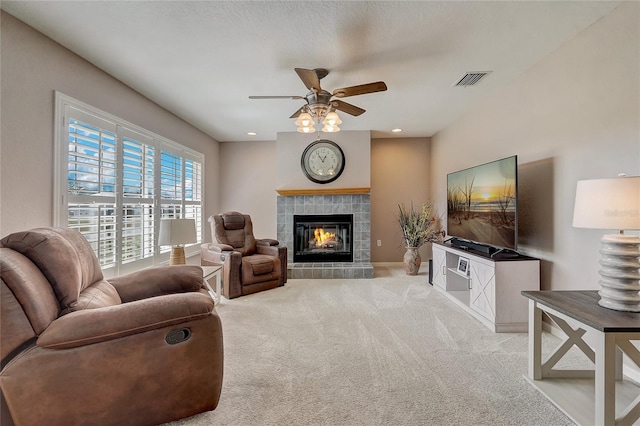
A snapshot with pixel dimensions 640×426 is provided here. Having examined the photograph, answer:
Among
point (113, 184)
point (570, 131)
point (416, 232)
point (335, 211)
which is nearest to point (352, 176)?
point (335, 211)

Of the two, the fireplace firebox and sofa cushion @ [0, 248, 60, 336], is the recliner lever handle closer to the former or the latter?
sofa cushion @ [0, 248, 60, 336]

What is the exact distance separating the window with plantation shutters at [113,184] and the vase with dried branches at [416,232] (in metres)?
3.80

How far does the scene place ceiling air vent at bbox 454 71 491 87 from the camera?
2951mm

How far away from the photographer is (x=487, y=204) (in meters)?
3.13

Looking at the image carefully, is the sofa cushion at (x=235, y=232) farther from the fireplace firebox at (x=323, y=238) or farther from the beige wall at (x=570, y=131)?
the beige wall at (x=570, y=131)

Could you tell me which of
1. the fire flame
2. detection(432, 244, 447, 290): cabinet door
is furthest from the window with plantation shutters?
detection(432, 244, 447, 290): cabinet door

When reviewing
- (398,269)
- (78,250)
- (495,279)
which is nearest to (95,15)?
(78,250)

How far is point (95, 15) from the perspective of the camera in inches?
80.3

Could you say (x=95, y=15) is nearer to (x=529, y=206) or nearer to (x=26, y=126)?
(x=26, y=126)

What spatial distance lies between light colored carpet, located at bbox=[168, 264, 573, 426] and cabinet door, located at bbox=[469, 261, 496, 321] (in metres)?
0.15

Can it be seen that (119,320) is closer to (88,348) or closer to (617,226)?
(88,348)

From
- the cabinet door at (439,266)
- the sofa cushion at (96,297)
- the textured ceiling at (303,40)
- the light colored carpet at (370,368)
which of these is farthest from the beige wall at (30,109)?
the cabinet door at (439,266)

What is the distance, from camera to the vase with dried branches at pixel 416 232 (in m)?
4.97

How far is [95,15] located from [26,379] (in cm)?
228
